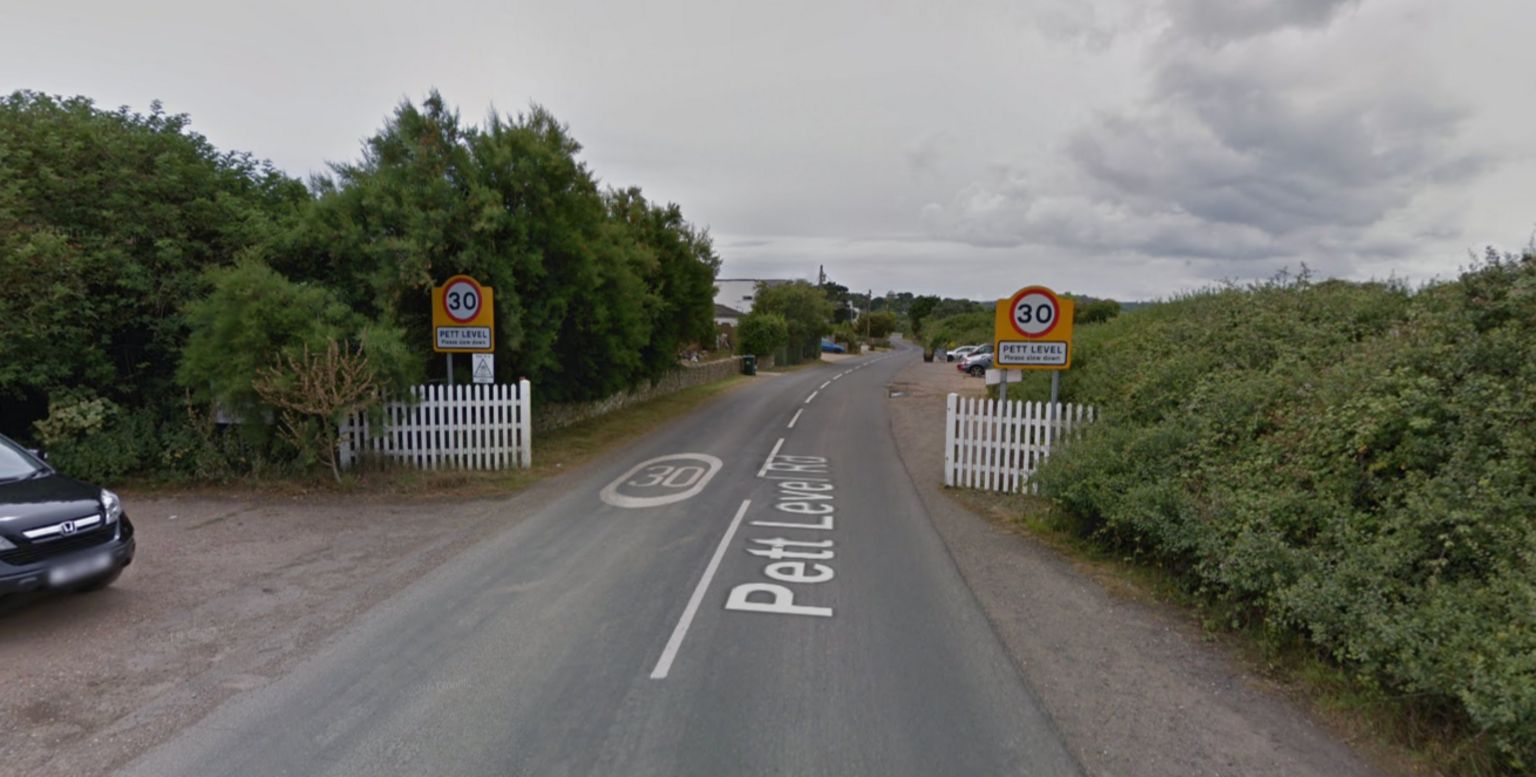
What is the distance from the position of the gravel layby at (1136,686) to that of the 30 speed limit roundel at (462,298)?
8.45 metres

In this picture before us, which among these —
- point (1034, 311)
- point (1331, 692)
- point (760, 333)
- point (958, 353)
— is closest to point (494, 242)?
point (1034, 311)

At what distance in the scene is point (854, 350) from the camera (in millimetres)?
77500

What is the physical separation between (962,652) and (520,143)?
11.6 metres

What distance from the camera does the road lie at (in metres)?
3.65

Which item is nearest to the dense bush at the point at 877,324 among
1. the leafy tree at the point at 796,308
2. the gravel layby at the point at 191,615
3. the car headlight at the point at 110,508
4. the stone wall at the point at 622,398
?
the leafy tree at the point at 796,308

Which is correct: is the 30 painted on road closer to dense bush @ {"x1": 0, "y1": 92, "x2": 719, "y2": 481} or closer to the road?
the road

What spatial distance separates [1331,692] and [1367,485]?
5.19 ft

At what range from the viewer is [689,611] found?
5.59m

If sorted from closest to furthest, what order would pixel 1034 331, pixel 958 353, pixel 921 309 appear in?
pixel 1034 331 → pixel 958 353 → pixel 921 309

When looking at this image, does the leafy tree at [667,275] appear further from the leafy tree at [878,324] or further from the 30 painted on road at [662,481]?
the leafy tree at [878,324]

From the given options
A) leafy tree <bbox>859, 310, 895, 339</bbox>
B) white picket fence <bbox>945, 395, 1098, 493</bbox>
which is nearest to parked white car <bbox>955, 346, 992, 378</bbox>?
white picket fence <bbox>945, 395, 1098, 493</bbox>

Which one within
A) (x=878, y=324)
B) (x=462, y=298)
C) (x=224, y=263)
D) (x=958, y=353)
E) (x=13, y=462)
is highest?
(x=878, y=324)

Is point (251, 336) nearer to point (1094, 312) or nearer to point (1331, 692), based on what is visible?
point (1331, 692)

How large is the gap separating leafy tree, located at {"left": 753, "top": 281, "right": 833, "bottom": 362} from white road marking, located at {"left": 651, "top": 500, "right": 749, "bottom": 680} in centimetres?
4197
